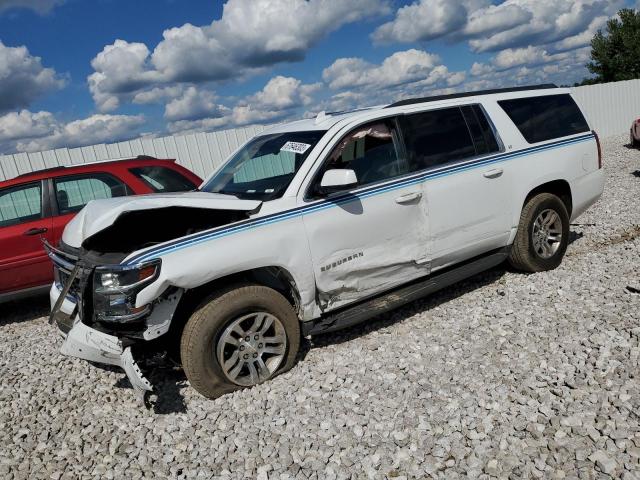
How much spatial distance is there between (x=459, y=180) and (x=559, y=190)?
1.70 metres

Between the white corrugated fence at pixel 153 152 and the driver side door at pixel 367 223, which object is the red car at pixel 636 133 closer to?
the white corrugated fence at pixel 153 152

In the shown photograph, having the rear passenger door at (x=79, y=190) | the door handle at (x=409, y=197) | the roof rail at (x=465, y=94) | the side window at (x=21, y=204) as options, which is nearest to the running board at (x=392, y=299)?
the door handle at (x=409, y=197)

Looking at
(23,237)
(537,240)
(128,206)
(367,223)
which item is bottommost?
(537,240)

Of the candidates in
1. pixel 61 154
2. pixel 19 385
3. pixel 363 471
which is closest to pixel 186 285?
pixel 363 471

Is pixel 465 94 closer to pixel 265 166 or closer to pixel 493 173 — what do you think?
pixel 493 173

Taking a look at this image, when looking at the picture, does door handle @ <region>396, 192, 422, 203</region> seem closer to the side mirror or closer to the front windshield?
the side mirror

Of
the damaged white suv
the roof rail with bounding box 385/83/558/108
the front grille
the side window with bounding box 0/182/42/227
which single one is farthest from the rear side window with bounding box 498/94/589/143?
the side window with bounding box 0/182/42/227

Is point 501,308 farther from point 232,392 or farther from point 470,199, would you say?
point 232,392

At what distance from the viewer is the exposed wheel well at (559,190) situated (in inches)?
204

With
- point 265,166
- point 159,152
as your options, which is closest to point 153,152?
point 159,152

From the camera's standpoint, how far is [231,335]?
3561 millimetres

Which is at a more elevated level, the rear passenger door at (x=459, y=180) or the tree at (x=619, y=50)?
the tree at (x=619, y=50)

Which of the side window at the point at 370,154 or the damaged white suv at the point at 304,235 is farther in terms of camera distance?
the side window at the point at 370,154

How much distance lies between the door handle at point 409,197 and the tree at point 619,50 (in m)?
36.0
